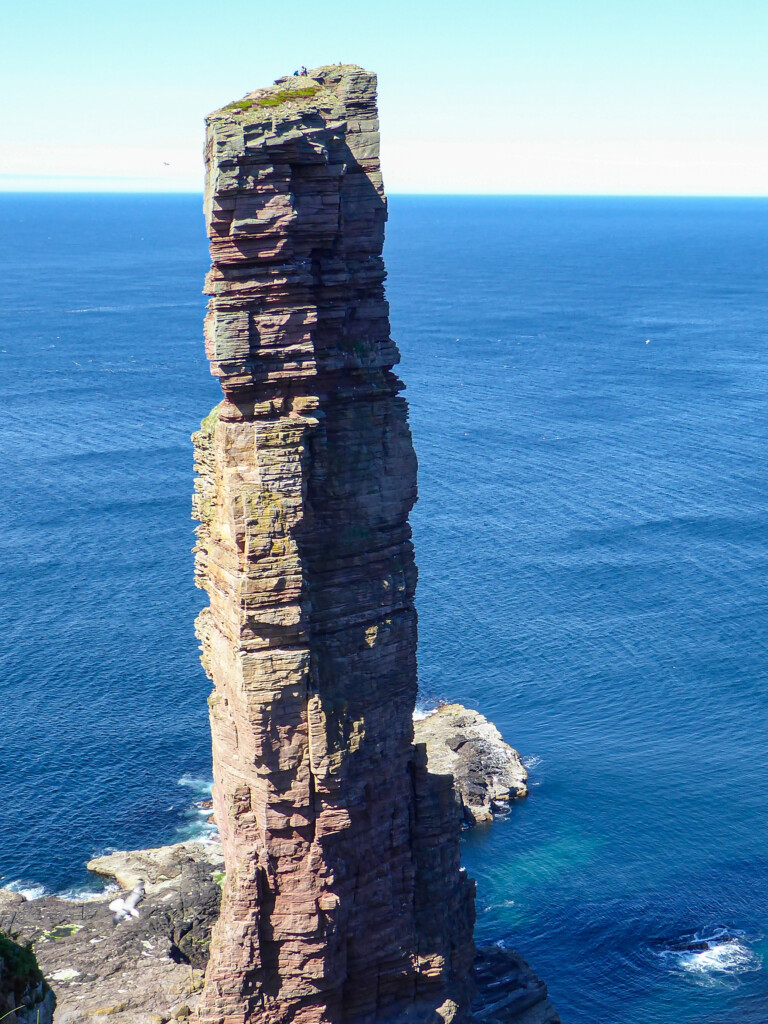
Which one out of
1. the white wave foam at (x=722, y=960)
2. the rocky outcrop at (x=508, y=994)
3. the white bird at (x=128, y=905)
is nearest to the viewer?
the rocky outcrop at (x=508, y=994)

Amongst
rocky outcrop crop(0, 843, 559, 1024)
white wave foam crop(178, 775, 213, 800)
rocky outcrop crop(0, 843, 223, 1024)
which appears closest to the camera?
rocky outcrop crop(0, 843, 223, 1024)

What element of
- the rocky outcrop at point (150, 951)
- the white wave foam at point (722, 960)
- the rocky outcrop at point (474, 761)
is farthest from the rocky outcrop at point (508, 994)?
the rocky outcrop at point (474, 761)

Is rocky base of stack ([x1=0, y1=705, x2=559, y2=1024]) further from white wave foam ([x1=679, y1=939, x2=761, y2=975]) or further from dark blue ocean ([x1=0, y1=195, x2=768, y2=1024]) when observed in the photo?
white wave foam ([x1=679, y1=939, x2=761, y2=975])

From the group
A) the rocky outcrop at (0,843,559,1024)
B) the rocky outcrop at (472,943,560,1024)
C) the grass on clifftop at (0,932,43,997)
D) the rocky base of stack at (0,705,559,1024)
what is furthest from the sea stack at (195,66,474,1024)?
the grass on clifftop at (0,932,43,997)

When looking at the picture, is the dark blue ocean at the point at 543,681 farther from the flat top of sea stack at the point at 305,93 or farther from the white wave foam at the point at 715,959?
the flat top of sea stack at the point at 305,93

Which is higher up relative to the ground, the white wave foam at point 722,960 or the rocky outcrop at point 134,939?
the rocky outcrop at point 134,939

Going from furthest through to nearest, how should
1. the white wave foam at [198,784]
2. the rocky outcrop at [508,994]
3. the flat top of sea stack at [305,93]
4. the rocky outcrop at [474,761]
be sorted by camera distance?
the white wave foam at [198,784] < the rocky outcrop at [474,761] < the rocky outcrop at [508,994] < the flat top of sea stack at [305,93]

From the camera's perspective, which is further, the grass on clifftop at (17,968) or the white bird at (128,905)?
the white bird at (128,905)
